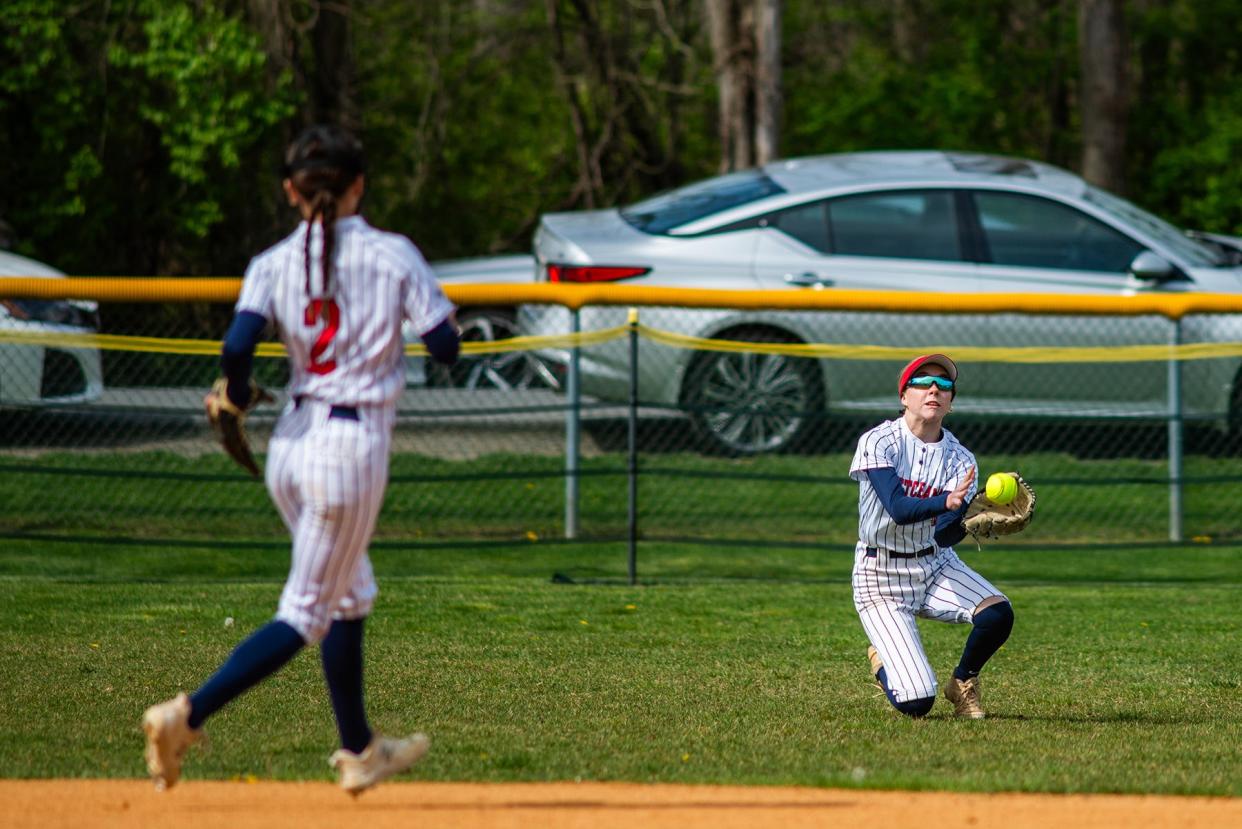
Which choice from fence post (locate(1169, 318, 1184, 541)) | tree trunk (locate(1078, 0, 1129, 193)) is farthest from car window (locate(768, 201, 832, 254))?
tree trunk (locate(1078, 0, 1129, 193))

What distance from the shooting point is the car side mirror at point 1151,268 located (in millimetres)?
9484

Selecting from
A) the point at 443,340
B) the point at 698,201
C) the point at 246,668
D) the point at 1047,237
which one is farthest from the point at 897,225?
the point at 246,668

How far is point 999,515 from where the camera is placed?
5.36 metres

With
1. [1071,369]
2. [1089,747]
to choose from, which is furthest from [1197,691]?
[1071,369]

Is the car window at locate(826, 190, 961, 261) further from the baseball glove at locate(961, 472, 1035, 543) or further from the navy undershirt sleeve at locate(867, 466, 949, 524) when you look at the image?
the navy undershirt sleeve at locate(867, 466, 949, 524)

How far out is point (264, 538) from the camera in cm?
856

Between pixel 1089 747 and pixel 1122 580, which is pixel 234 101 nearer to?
pixel 1122 580

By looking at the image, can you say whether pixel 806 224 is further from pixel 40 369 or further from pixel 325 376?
pixel 325 376

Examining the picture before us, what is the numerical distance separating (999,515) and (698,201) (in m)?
5.29

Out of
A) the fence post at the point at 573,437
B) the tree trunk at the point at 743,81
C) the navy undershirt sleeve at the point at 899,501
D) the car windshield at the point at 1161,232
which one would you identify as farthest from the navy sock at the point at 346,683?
the tree trunk at the point at 743,81

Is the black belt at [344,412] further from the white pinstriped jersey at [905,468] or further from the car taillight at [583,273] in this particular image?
the car taillight at [583,273]

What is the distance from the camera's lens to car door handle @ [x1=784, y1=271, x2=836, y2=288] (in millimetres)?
9680

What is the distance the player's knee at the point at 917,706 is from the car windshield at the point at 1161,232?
549 centimetres

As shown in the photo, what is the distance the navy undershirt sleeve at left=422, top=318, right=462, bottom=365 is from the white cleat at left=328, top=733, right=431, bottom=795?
0.94 meters
